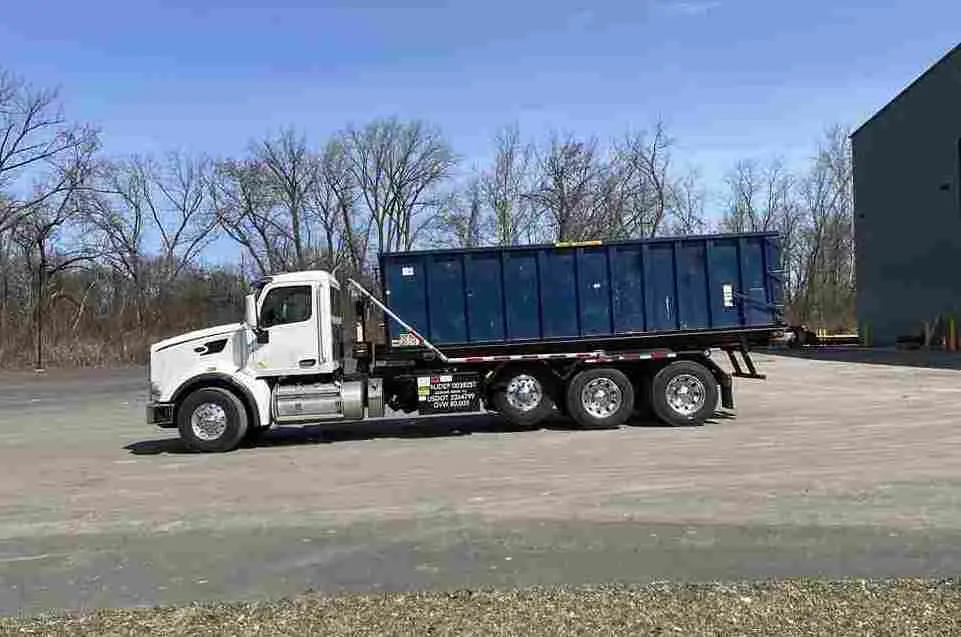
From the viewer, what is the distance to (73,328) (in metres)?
48.0

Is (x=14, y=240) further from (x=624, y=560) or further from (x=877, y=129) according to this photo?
(x=624, y=560)

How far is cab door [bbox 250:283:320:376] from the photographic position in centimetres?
1421

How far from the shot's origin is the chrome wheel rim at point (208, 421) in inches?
546

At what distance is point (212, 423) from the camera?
13.9m

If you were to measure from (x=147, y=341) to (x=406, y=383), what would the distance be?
122 ft

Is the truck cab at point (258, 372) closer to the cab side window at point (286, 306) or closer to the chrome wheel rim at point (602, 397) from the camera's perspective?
the cab side window at point (286, 306)

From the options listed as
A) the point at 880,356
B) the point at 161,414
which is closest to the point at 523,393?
the point at 161,414

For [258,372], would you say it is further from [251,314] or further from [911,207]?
[911,207]

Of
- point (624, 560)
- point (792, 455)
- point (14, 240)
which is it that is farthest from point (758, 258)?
point (14, 240)

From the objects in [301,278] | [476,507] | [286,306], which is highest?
[301,278]

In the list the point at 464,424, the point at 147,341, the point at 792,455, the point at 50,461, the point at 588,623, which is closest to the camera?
the point at 588,623

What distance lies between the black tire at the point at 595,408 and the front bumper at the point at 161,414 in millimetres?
6312

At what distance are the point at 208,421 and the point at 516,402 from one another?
4949mm

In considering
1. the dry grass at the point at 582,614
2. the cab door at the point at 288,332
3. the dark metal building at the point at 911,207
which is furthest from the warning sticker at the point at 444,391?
the dark metal building at the point at 911,207
